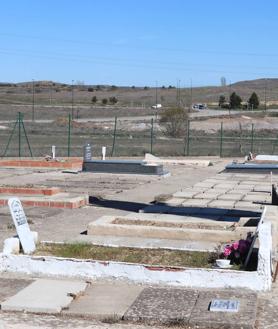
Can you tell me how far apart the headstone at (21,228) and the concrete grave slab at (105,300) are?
1316 millimetres

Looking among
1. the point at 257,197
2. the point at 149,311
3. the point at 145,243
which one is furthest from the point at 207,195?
the point at 149,311

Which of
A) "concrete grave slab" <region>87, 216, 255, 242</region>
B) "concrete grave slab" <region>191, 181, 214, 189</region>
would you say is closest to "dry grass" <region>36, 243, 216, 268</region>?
"concrete grave slab" <region>87, 216, 255, 242</region>

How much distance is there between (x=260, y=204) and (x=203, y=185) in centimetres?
→ 404

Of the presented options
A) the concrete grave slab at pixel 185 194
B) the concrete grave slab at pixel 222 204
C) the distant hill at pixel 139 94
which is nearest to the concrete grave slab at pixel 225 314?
the concrete grave slab at pixel 222 204

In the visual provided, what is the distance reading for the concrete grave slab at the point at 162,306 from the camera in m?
6.40

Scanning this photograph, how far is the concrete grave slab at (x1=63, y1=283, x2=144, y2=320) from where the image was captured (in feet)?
21.5

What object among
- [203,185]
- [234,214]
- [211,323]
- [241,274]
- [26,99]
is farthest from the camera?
[26,99]

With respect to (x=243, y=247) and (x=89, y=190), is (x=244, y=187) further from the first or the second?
(x=243, y=247)

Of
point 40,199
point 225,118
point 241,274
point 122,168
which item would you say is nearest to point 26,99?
point 225,118

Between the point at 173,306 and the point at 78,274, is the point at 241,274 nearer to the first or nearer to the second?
the point at 173,306

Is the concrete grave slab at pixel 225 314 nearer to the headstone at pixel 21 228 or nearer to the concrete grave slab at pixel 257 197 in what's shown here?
the headstone at pixel 21 228

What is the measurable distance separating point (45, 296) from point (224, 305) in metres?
1.66

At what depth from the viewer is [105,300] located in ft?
23.0

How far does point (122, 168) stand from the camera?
21.9 metres
